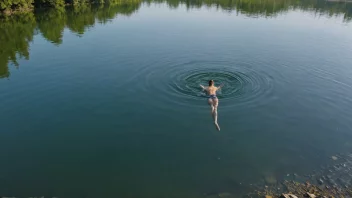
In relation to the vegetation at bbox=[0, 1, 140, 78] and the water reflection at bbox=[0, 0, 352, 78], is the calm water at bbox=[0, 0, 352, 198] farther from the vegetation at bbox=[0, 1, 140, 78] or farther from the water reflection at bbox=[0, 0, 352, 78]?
the water reflection at bbox=[0, 0, 352, 78]

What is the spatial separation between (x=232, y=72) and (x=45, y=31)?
1602 inches

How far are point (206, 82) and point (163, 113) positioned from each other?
6771 millimetres

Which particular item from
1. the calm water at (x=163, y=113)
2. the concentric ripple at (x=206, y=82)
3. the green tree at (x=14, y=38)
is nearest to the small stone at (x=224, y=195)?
the calm water at (x=163, y=113)

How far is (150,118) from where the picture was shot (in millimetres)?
24828

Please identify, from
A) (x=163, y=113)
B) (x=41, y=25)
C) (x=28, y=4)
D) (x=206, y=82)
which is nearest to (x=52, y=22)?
(x=41, y=25)

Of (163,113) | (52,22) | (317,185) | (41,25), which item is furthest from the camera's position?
(52,22)

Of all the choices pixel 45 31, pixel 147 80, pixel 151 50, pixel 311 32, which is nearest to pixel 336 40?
pixel 311 32

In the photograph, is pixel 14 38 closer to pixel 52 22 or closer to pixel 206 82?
pixel 52 22

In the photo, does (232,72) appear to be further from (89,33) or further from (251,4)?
(251,4)

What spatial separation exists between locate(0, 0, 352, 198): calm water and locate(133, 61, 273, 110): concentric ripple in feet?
0.47

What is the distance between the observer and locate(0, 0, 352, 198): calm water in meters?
18.6

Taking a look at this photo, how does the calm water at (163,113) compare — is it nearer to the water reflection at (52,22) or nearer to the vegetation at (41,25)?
the vegetation at (41,25)

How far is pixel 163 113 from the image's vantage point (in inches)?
→ 1001

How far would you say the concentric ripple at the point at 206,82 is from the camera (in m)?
27.5
